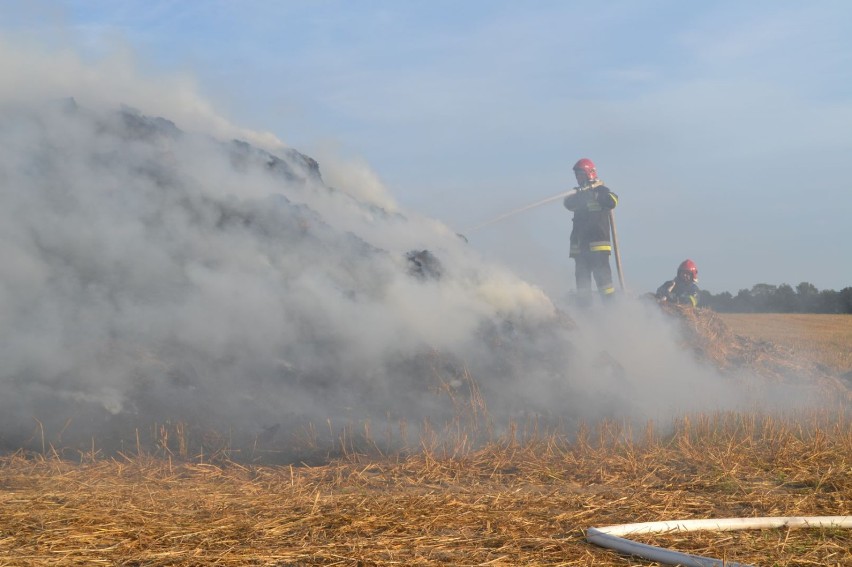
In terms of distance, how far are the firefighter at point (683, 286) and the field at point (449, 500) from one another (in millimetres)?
6584

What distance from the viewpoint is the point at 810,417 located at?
8672 mm

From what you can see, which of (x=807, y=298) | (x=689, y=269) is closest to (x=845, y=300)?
(x=807, y=298)

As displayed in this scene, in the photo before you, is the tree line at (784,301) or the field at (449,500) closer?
the field at (449,500)

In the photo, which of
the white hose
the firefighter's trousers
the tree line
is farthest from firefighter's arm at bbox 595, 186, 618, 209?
the tree line

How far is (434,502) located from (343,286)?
3.88 meters

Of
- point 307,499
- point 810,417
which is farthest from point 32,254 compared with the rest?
point 810,417

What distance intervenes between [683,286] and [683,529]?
430 inches

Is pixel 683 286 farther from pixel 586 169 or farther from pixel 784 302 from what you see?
pixel 784 302

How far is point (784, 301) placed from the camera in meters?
29.9

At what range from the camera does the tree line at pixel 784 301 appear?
94.4 ft

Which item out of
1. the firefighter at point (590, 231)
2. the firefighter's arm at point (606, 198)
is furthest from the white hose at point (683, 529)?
the firefighter's arm at point (606, 198)

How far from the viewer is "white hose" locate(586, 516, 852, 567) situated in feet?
12.2

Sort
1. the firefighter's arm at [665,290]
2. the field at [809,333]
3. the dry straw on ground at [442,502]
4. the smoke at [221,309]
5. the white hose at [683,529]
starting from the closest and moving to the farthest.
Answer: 1. the white hose at [683,529]
2. the dry straw on ground at [442,502]
3. the smoke at [221,309]
4. the firefighter's arm at [665,290]
5. the field at [809,333]

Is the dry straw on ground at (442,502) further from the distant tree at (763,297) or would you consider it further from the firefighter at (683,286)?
the distant tree at (763,297)
